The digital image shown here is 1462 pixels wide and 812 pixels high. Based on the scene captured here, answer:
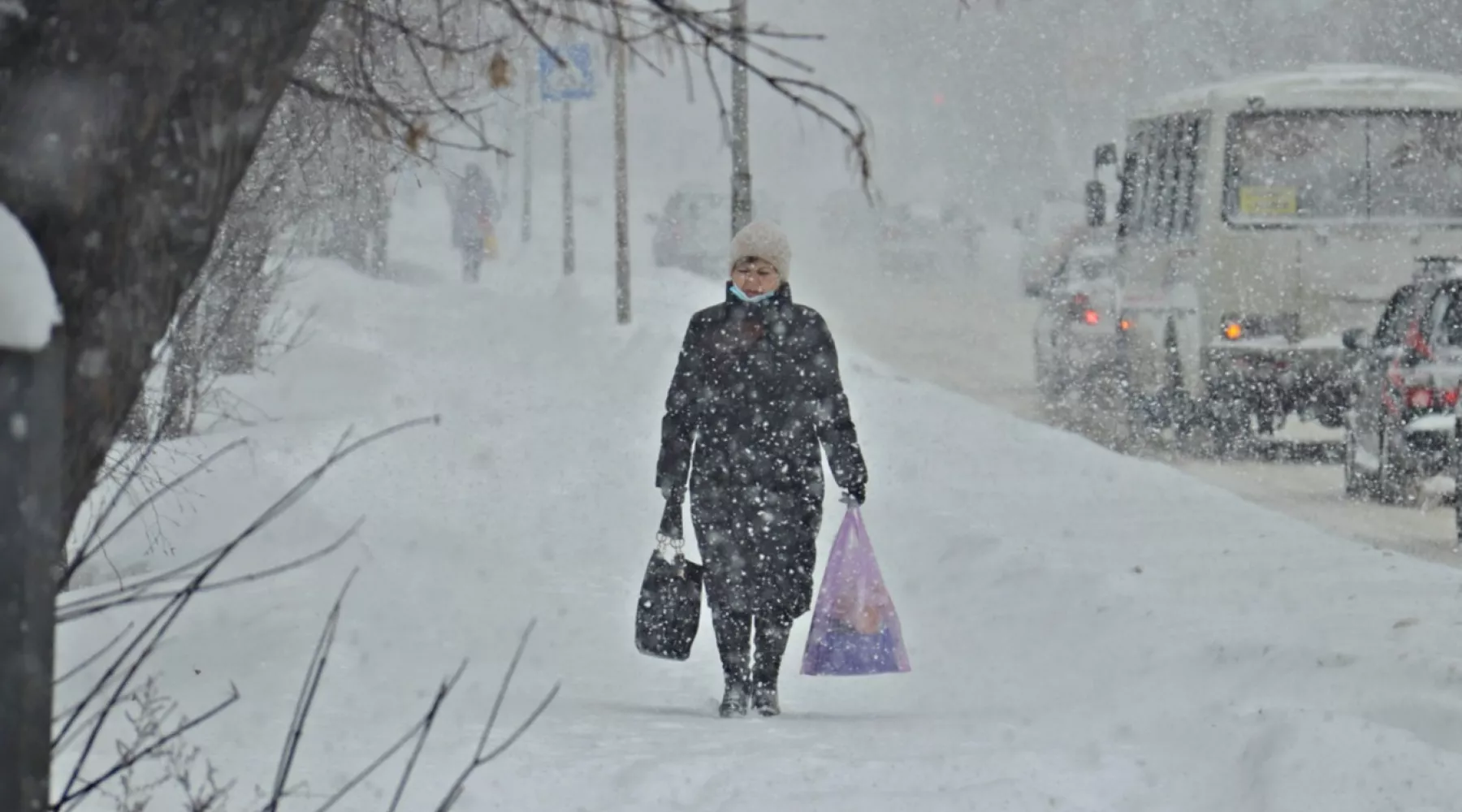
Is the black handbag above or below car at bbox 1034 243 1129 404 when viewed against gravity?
below

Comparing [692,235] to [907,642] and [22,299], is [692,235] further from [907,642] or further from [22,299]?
[22,299]

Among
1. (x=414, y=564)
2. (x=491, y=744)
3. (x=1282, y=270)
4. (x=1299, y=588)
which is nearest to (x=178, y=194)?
(x=491, y=744)

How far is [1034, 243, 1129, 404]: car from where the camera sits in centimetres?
1605

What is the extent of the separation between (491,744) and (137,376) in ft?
12.2

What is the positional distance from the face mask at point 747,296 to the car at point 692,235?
35.7m

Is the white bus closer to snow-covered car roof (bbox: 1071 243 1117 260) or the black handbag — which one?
snow-covered car roof (bbox: 1071 243 1117 260)

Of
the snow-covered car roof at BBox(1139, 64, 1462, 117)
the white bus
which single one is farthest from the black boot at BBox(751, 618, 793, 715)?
the snow-covered car roof at BBox(1139, 64, 1462, 117)

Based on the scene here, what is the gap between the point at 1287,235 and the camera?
46.9ft

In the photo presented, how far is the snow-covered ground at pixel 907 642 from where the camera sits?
5.22 meters

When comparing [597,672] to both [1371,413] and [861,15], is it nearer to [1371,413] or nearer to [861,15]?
[1371,413]

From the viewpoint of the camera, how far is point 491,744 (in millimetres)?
5777

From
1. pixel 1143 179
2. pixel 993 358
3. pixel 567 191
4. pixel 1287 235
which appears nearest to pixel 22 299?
pixel 1287 235

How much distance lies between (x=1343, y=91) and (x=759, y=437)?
30.5 ft

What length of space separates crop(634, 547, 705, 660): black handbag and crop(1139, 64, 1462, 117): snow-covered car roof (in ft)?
29.8
